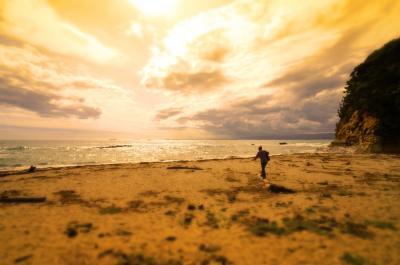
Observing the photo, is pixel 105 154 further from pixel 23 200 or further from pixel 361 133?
pixel 361 133

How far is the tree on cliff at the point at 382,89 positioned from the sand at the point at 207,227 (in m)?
32.5

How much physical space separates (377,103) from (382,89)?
2958 millimetres

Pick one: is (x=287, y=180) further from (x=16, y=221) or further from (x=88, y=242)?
(x=16, y=221)

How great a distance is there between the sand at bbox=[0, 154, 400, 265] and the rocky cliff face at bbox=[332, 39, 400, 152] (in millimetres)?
32342

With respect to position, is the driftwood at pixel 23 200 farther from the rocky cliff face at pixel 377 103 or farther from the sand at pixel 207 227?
the rocky cliff face at pixel 377 103

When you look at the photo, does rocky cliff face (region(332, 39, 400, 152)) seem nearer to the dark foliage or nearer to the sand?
the dark foliage

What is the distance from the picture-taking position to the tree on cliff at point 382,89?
3675 centimetres

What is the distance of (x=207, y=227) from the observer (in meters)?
7.52

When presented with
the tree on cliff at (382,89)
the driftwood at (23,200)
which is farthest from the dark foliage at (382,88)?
the driftwood at (23,200)

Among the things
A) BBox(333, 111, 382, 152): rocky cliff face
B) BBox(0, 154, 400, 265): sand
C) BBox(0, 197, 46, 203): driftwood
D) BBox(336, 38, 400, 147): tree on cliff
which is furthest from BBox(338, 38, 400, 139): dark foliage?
BBox(0, 197, 46, 203): driftwood

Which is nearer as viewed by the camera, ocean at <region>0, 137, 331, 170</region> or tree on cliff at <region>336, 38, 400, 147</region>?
tree on cliff at <region>336, 38, 400, 147</region>

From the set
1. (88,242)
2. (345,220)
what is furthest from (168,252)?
(345,220)

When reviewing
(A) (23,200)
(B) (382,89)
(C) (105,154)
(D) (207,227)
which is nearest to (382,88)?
(B) (382,89)

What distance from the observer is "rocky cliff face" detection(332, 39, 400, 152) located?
3681 centimetres
